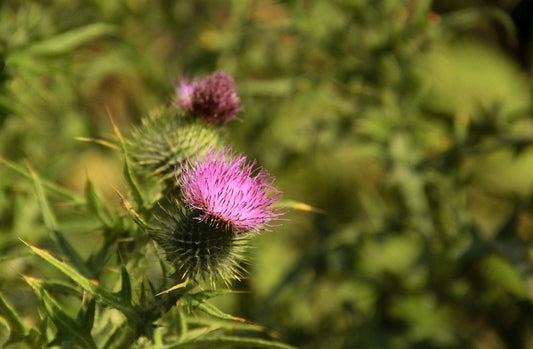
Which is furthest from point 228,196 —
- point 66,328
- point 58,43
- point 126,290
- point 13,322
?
point 58,43

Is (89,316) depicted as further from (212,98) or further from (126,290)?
(212,98)


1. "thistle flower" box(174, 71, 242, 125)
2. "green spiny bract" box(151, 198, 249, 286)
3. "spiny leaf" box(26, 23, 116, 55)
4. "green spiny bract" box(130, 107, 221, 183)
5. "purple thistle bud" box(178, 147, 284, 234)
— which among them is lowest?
"green spiny bract" box(151, 198, 249, 286)

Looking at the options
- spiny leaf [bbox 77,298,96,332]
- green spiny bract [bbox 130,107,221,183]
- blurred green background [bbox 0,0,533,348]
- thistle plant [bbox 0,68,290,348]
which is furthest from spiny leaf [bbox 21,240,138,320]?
blurred green background [bbox 0,0,533,348]

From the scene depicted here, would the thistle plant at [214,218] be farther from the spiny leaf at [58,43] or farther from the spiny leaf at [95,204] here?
the spiny leaf at [58,43]

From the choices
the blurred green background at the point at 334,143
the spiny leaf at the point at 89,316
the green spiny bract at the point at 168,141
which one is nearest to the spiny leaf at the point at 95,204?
the green spiny bract at the point at 168,141

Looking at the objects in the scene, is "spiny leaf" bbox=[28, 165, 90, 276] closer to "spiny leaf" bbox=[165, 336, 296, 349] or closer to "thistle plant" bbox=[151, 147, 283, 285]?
"thistle plant" bbox=[151, 147, 283, 285]

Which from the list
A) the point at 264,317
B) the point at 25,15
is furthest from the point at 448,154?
the point at 25,15
